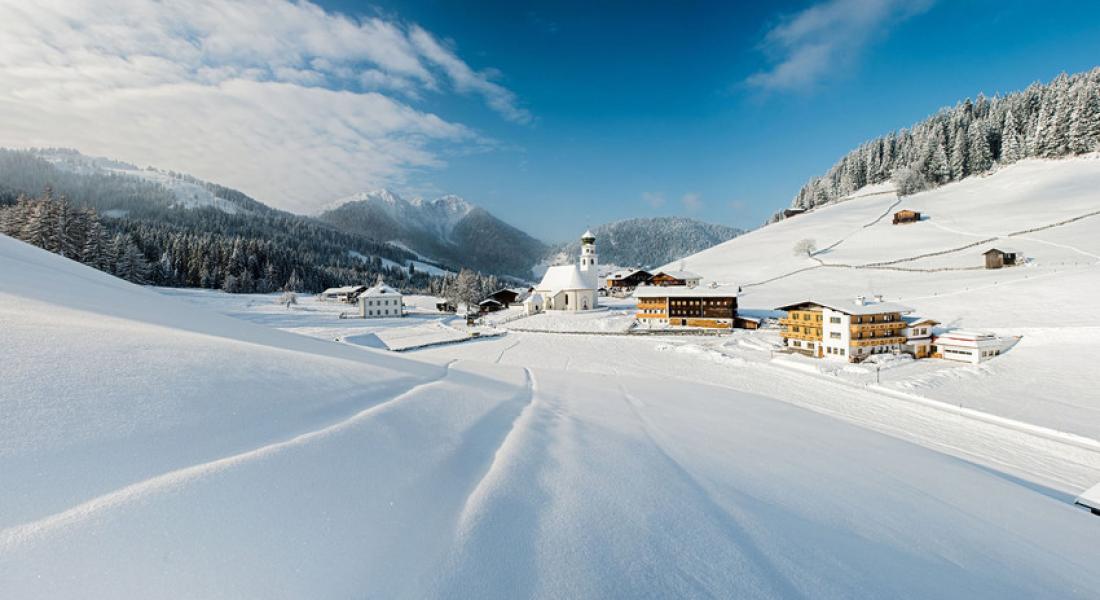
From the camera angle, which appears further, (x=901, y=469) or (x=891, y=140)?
(x=891, y=140)

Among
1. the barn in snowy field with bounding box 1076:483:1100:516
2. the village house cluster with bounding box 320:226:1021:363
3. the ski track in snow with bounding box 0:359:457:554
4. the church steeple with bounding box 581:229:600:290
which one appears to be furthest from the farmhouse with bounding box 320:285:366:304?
the barn in snowy field with bounding box 1076:483:1100:516

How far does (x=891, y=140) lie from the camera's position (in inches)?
4552

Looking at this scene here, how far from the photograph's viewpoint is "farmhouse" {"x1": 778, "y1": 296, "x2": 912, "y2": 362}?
102 ft

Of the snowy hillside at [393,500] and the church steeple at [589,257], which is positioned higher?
the church steeple at [589,257]

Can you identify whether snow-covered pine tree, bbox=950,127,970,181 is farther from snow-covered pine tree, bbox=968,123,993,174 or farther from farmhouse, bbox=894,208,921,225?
farmhouse, bbox=894,208,921,225

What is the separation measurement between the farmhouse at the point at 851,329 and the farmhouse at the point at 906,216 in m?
60.1

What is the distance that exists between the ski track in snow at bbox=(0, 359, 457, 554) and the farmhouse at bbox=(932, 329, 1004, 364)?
39541mm

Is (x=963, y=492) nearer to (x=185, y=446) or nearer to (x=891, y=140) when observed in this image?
(x=185, y=446)

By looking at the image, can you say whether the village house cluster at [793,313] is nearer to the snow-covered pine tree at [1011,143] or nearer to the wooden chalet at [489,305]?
the wooden chalet at [489,305]

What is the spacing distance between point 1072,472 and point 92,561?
77.9ft

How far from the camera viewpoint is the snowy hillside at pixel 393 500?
8.38 feet

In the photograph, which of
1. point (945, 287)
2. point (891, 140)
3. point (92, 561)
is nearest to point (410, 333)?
point (92, 561)

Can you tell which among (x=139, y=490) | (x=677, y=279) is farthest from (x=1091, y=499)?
(x=677, y=279)

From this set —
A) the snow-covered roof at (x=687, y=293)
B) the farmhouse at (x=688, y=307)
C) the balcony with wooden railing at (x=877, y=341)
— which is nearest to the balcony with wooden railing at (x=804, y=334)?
the balcony with wooden railing at (x=877, y=341)
